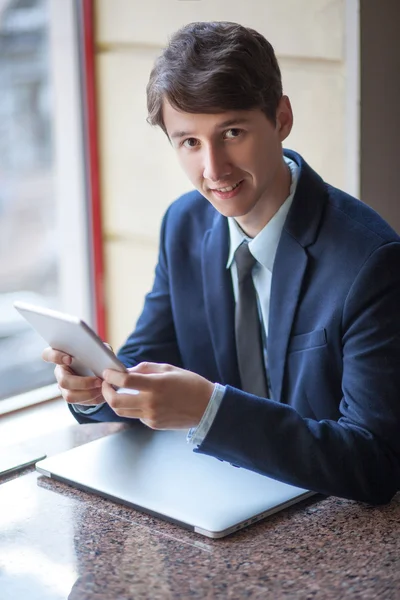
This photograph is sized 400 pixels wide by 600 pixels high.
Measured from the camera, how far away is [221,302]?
1885 millimetres

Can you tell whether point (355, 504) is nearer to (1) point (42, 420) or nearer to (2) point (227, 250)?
(2) point (227, 250)

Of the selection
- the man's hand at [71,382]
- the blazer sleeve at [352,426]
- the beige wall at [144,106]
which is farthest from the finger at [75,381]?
the beige wall at [144,106]

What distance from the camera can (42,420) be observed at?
7.36ft

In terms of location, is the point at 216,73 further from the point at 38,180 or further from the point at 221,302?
the point at 38,180

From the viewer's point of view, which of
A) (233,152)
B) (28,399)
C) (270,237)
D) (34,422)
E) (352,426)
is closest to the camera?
(352,426)

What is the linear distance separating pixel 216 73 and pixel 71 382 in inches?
22.4

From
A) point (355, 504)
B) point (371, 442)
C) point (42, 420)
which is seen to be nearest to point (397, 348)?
point (371, 442)

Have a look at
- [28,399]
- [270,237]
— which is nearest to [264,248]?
[270,237]

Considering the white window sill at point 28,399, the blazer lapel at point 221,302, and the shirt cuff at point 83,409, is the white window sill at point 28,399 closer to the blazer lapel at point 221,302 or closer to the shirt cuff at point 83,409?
the shirt cuff at point 83,409

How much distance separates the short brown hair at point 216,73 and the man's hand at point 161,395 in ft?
1.51

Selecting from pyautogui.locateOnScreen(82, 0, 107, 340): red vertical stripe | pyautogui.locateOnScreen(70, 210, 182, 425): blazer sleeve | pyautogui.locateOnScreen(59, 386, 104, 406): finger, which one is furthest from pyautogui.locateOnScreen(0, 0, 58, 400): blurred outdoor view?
pyautogui.locateOnScreen(59, 386, 104, 406): finger

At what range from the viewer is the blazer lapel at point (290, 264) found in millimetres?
1721

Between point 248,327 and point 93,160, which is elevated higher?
point 93,160

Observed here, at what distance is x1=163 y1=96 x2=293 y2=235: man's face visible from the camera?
165cm
